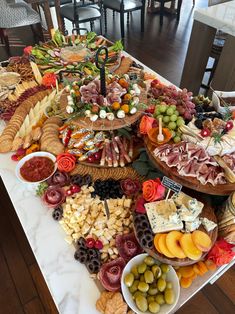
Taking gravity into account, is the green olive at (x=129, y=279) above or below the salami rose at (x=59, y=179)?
above

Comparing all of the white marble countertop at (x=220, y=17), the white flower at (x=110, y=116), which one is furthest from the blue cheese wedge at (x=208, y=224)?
the white marble countertop at (x=220, y=17)

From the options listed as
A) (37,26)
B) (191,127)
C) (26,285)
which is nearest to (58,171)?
(191,127)

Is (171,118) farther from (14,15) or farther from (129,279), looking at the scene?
(14,15)

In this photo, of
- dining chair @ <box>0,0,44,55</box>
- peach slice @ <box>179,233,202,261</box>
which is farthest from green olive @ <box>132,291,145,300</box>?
dining chair @ <box>0,0,44,55</box>

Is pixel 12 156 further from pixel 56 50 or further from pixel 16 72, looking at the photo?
pixel 56 50

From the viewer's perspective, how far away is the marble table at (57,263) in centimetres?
100

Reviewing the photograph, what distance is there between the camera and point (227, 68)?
81.7 inches

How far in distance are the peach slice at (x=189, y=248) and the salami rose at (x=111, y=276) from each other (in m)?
0.27

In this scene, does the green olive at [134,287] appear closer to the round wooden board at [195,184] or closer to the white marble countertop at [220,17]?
the round wooden board at [195,184]

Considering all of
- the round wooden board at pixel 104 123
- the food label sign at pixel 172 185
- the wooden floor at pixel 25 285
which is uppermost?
the round wooden board at pixel 104 123

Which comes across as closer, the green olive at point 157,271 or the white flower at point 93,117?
the green olive at point 157,271

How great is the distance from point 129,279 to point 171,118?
710 millimetres

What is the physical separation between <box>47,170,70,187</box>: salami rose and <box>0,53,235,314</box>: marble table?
0.36ft

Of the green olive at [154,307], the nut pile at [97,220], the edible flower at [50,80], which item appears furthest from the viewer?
the edible flower at [50,80]
